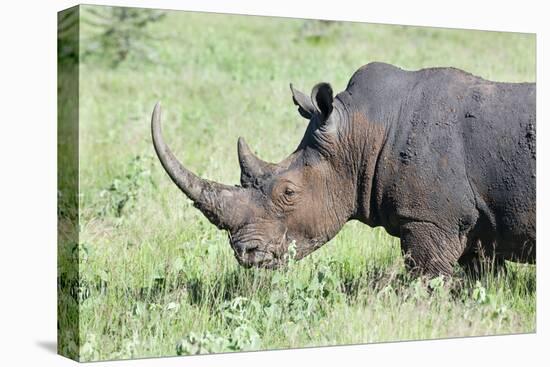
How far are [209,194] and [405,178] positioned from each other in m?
1.42

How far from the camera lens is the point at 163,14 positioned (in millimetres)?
18656

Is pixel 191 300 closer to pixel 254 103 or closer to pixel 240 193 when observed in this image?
pixel 240 193

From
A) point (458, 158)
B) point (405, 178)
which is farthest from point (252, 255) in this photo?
point (458, 158)

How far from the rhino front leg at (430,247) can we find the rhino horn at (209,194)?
4.10 ft

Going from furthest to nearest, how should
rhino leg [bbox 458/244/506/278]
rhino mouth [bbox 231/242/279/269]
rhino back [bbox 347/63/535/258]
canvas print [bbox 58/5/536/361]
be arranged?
1. rhino leg [bbox 458/244/506/278]
2. rhino mouth [bbox 231/242/279/269]
3. rhino back [bbox 347/63/535/258]
4. canvas print [bbox 58/5/536/361]

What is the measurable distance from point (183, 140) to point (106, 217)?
9.08 ft

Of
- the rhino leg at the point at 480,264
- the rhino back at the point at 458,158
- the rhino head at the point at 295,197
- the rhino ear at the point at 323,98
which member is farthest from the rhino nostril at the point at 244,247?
the rhino leg at the point at 480,264

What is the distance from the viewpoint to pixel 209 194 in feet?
28.2

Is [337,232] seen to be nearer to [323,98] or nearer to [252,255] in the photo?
[252,255]

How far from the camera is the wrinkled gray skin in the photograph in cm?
859

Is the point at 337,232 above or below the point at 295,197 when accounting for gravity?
below

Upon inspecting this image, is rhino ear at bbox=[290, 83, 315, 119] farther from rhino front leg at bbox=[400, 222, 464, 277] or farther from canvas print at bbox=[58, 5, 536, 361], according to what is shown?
rhino front leg at bbox=[400, 222, 464, 277]

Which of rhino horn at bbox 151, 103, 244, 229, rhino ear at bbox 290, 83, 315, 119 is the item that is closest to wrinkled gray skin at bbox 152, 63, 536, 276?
rhino horn at bbox 151, 103, 244, 229

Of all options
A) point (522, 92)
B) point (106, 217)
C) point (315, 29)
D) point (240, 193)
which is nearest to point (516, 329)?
point (522, 92)
